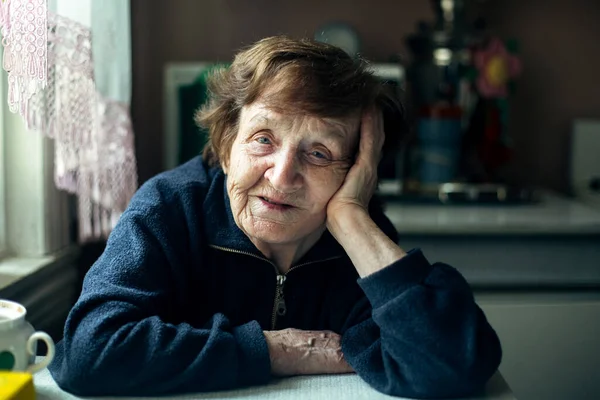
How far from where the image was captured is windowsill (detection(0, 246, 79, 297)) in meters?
1.33

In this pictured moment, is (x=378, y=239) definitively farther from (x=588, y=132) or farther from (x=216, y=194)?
(x=588, y=132)

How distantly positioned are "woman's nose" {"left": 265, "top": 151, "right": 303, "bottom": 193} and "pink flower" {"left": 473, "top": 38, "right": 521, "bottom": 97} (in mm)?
1366

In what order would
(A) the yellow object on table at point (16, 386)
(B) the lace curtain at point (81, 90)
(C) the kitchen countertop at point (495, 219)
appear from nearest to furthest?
(A) the yellow object on table at point (16, 386), (B) the lace curtain at point (81, 90), (C) the kitchen countertop at point (495, 219)

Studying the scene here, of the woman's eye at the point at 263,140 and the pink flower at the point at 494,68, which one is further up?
the pink flower at the point at 494,68

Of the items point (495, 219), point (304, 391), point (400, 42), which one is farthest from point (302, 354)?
point (400, 42)

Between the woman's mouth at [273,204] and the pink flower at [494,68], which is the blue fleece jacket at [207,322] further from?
the pink flower at [494,68]

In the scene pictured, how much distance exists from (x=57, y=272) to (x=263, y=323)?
0.56 m

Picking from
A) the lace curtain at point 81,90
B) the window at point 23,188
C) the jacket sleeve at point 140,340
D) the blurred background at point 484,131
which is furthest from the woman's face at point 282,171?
the blurred background at point 484,131

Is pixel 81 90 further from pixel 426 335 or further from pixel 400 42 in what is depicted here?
pixel 400 42

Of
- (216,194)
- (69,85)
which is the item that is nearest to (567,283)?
(216,194)

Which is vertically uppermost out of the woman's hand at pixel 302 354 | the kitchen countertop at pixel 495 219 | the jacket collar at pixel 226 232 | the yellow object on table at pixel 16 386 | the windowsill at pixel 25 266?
the jacket collar at pixel 226 232

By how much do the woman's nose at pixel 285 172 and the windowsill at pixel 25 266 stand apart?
0.49 metres

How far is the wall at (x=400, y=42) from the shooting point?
2.45 metres

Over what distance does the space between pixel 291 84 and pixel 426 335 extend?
404 millimetres
